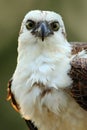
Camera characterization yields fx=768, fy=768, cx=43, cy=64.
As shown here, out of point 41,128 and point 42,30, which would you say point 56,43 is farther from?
point 41,128

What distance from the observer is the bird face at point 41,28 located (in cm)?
742

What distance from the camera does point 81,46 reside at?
305 inches

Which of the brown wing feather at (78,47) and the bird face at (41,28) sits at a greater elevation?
the bird face at (41,28)

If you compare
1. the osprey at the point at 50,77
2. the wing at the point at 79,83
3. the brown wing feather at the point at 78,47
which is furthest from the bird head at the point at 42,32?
the wing at the point at 79,83

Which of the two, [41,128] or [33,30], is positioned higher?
[33,30]

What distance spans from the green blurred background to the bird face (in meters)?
6.98

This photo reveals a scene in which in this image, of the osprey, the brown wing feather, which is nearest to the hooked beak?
the osprey

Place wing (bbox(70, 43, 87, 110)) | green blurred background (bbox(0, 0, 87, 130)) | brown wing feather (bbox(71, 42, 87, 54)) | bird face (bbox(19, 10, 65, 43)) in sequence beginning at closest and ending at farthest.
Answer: wing (bbox(70, 43, 87, 110)) < bird face (bbox(19, 10, 65, 43)) < brown wing feather (bbox(71, 42, 87, 54)) < green blurred background (bbox(0, 0, 87, 130))

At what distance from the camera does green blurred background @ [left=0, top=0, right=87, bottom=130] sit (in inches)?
588

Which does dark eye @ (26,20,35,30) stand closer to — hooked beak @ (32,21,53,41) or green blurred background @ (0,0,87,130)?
hooked beak @ (32,21,53,41)

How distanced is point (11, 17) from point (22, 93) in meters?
9.32

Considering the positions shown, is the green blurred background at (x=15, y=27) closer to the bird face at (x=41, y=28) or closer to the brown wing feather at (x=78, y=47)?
the brown wing feather at (x=78, y=47)

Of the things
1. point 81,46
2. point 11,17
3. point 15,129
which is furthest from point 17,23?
point 81,46

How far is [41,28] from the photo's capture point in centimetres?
740
